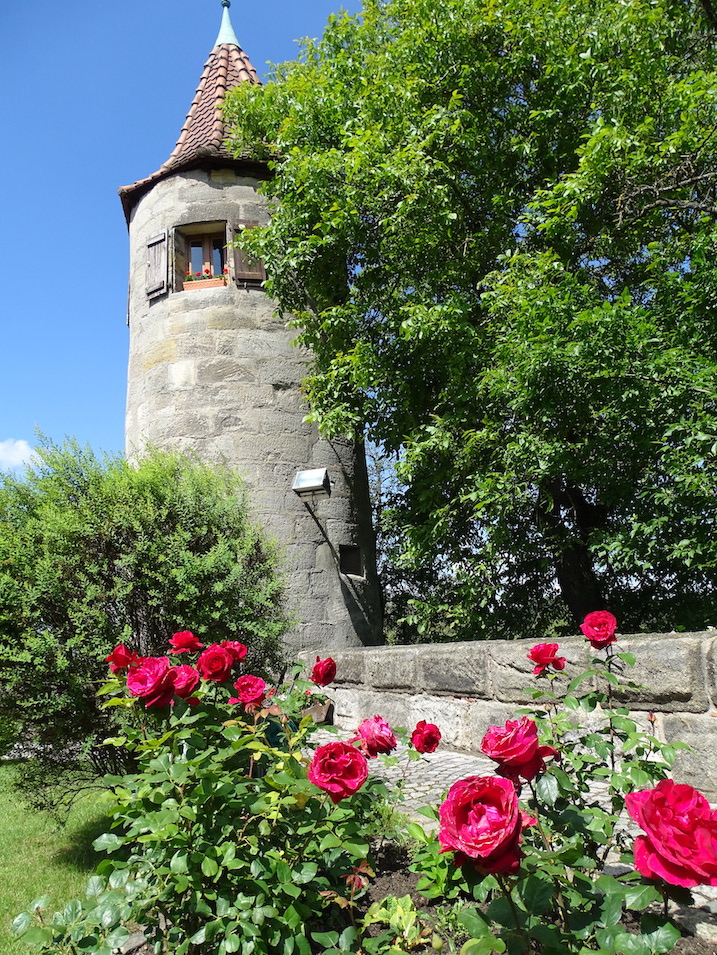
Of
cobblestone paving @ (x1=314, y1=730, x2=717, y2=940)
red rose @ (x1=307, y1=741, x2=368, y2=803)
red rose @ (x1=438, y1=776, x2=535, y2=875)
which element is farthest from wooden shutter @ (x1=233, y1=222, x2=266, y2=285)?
red rose @ (x1=438, y1=776, x2=535, y2=875)

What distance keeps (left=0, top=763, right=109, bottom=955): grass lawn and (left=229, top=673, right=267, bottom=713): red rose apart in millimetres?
508

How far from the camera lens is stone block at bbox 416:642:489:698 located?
4305 millimetres

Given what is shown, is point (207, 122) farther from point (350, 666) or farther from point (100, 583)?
point (100, 583)

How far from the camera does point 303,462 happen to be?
880 cm

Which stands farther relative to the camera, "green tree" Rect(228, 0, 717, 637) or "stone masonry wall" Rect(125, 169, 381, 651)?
"stone masonry wall" Rect(125, 169, 381, 651)

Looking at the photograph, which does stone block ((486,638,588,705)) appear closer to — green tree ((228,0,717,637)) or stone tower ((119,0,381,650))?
green tree ((228,0,717,637))

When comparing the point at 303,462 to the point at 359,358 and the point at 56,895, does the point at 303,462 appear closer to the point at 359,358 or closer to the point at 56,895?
the point at 359,358

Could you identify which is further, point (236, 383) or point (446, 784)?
point (236, 383)

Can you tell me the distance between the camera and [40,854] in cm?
342

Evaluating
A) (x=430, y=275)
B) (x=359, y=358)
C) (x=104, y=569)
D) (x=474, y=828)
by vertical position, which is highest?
(x=430, y=275)

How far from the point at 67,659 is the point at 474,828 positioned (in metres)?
2.84

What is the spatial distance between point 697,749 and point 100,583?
3212 mm

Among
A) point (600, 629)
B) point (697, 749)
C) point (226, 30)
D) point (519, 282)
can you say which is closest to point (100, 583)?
point (600, 629)

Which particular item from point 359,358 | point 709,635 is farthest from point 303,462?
point 709,635
